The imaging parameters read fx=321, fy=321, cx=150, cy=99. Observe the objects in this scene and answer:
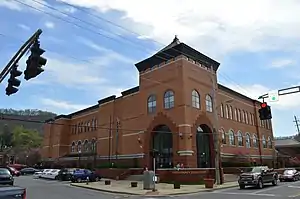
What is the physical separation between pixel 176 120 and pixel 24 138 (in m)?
86.1

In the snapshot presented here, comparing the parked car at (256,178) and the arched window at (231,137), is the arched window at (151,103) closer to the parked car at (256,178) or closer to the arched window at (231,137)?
the arched window at (231,137)

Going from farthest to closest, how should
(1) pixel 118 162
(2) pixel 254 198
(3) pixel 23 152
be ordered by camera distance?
(3) pixel 23 152 < (1) pixel 118 162 < (2) pixel 254 198

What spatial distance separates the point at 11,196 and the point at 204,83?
128ft

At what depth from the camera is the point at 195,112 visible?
1635 inches

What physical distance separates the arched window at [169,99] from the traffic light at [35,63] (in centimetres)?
3078

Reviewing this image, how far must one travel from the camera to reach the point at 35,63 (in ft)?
38.2

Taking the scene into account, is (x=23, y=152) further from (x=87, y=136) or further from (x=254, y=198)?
(x=254, y=198)

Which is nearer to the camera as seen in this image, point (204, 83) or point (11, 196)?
point (11, 196)

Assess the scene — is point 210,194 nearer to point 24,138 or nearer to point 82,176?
point 82,176

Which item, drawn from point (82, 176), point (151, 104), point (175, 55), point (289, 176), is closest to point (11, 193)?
point (82, 176)

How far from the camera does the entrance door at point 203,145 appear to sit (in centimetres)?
4209

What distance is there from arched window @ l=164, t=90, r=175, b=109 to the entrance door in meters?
4.92

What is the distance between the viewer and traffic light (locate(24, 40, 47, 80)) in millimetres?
11609

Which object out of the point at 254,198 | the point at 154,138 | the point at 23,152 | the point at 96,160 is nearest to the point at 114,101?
the point at 96,160
